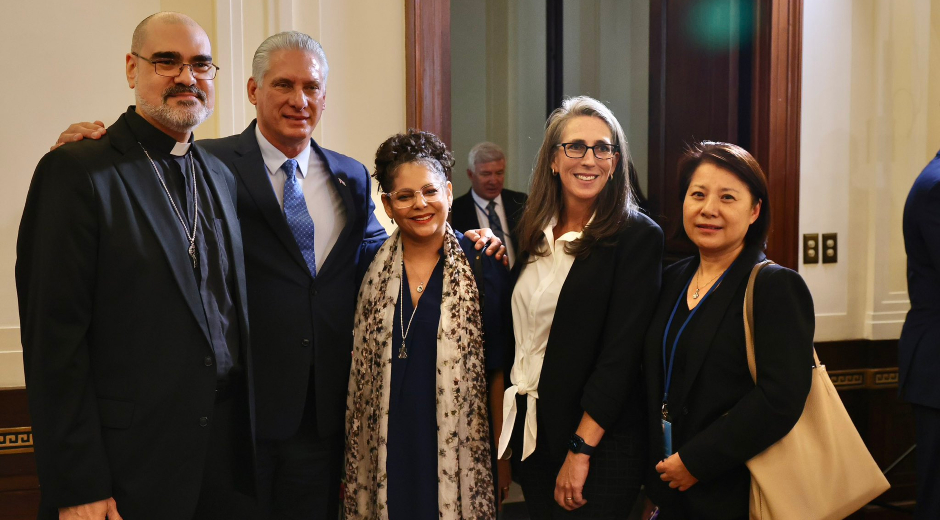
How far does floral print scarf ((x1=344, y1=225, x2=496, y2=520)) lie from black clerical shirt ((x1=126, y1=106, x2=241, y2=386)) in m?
0.41

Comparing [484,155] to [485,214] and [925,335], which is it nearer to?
[485,214]

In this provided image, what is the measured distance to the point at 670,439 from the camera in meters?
2.01

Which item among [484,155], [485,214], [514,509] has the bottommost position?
[514,509]

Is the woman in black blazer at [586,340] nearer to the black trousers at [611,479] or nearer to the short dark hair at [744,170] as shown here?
the black trousers at [611,479]

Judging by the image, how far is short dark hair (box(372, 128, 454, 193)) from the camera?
A: 7.23 feet

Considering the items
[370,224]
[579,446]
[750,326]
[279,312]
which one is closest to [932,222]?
[750,326]

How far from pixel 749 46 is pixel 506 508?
2629mm

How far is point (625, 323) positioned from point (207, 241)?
111 centimetres

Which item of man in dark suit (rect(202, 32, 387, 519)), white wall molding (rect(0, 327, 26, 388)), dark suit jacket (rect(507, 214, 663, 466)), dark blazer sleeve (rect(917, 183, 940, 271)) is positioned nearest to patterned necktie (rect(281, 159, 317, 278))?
man in dark suit (rect(202, 32, 387, 519))

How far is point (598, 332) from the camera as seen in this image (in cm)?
209

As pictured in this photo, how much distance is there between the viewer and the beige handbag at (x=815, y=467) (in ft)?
6.18

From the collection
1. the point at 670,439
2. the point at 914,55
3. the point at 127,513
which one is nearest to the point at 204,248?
the point at 127,513

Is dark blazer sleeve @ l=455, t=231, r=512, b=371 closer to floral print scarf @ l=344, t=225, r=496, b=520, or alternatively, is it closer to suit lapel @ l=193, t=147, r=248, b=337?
floral print scarf @ l=344, t=225, r=496, b=520

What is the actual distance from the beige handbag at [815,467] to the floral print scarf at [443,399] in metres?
0.73
